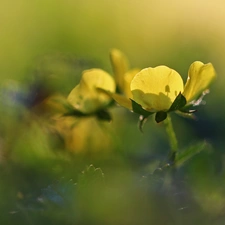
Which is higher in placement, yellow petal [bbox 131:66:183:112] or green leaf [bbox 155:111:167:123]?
yellow petal [bbox 131:66:183:112]

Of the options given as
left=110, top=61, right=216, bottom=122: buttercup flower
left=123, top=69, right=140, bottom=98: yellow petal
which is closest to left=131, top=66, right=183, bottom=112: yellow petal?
left=110, top=61, right=216, bottom=122: buttercup flower

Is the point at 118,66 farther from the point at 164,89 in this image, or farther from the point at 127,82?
the point at 164,89

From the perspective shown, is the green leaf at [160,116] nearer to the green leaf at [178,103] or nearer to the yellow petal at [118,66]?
the green leaf at [178,103]

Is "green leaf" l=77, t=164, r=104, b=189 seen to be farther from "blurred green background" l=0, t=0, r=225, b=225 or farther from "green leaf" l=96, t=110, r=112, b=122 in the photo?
"green leaf" l=96, t=110, r=112, b=122

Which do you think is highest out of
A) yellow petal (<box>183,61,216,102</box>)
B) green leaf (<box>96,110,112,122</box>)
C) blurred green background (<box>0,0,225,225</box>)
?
yellow petal (<box>183,61,216,102</box>)

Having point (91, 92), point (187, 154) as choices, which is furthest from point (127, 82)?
point (187, 154)

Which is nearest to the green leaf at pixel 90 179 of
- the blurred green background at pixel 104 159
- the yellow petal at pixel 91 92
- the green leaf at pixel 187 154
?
the blurred green background at pixel 104 159
